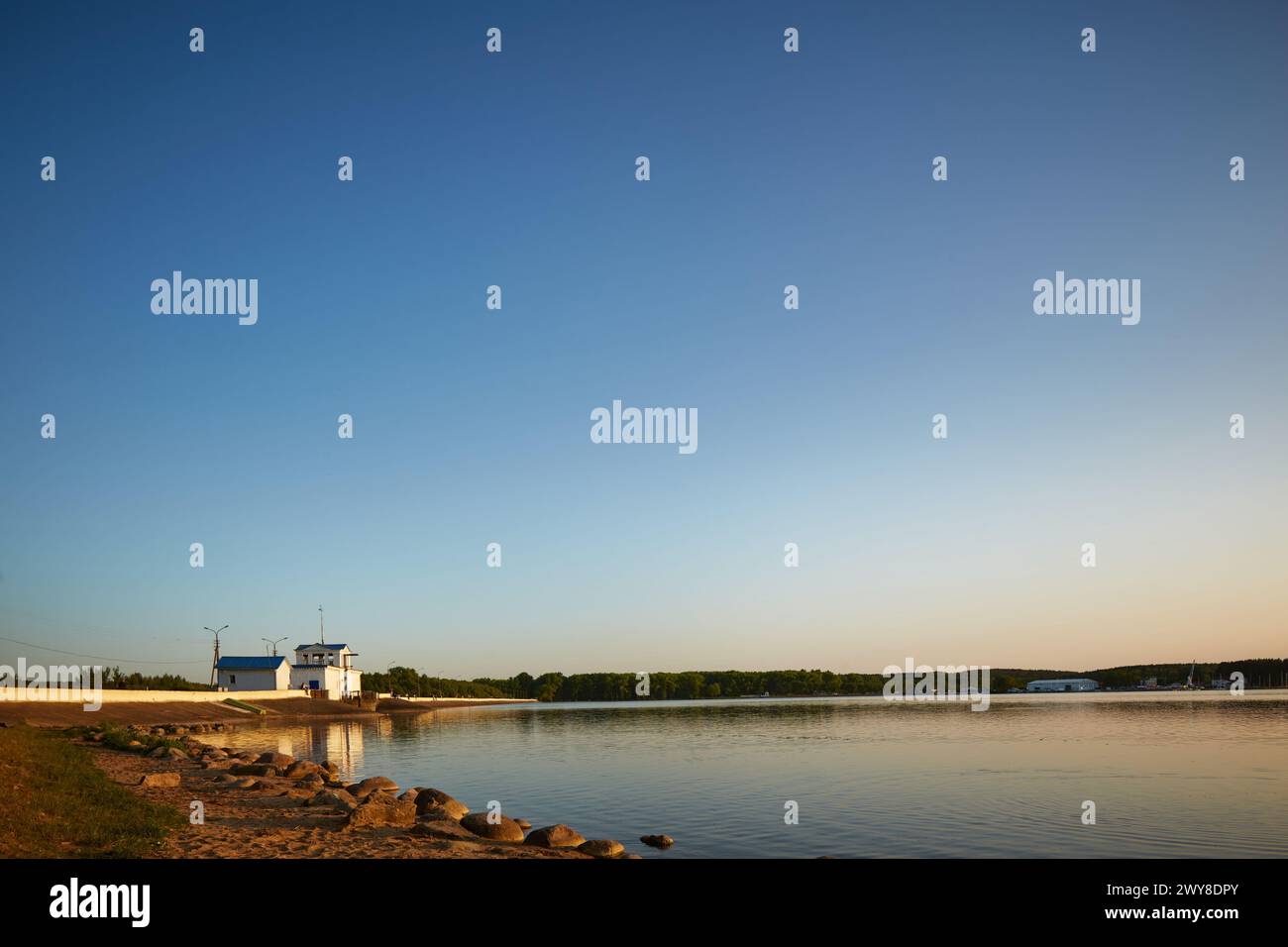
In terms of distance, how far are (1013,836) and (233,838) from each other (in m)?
22.9

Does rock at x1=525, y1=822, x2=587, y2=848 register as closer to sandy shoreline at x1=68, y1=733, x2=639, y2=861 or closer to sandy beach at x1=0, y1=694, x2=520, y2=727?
sandy shoreline at x1=68, y1=733, x2=639, y2=861

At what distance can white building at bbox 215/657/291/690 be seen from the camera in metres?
124

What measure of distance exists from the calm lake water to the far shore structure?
5737 centimetres

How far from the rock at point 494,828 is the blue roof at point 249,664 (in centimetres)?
11607

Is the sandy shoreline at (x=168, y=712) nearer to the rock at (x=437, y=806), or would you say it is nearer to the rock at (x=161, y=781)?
the rock at (x=161, y=781)

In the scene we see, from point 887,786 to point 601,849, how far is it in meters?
20.4

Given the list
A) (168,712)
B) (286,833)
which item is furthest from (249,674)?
(286,833)

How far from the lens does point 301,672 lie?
137500mm

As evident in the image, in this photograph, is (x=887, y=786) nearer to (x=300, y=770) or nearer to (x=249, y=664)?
(x=300, y=770)
